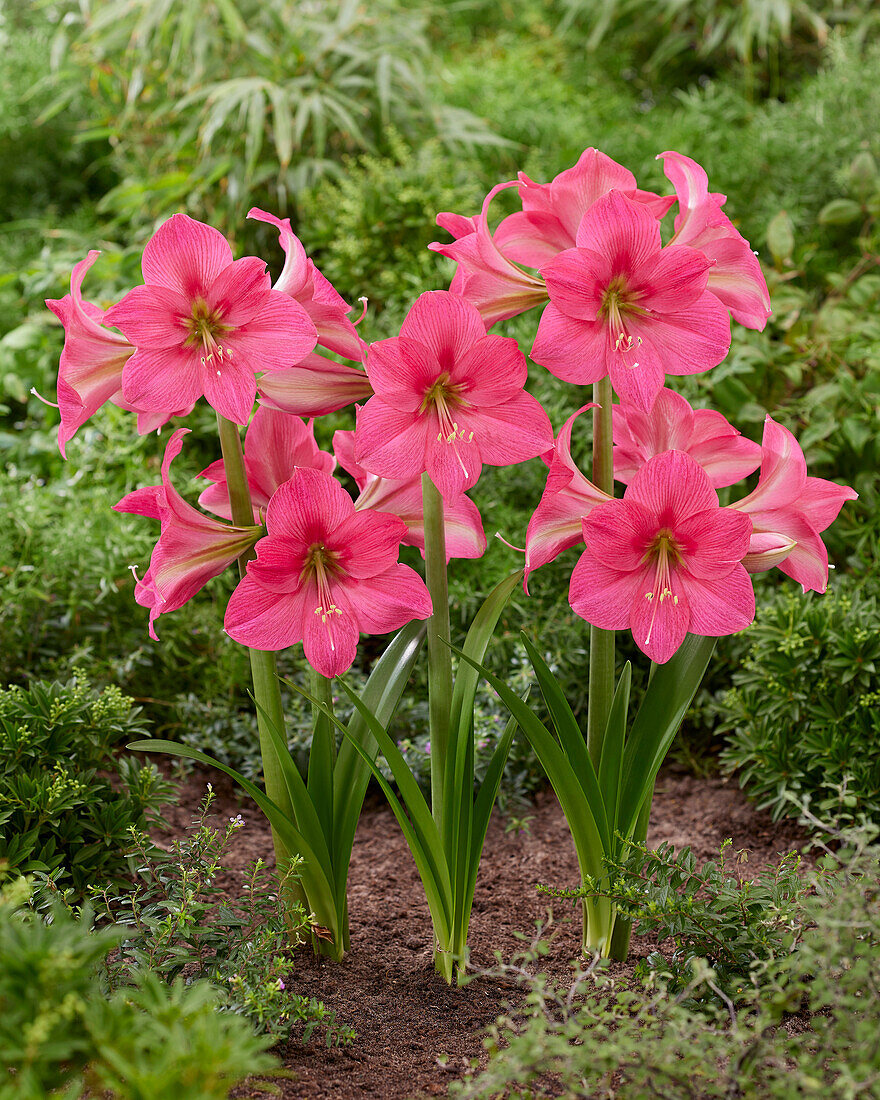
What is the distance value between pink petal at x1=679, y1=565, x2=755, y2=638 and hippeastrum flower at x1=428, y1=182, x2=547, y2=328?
44 centimetres

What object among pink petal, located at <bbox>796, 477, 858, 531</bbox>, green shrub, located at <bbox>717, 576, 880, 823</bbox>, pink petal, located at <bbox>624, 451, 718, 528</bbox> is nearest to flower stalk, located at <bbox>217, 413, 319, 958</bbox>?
pink petal, located at <bbox>624, 451, 718, 528</bbox>

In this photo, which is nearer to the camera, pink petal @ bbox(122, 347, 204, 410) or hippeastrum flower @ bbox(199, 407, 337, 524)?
pink petal @ bbox(122, 347, 204, 410)

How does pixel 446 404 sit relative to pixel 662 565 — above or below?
above

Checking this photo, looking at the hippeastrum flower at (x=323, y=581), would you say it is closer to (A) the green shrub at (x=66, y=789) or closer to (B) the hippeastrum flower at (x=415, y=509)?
(B) the hippeastrum flower at (x=415, y=509)

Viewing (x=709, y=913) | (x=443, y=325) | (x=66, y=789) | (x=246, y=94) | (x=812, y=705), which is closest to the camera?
(x=443, y=325)

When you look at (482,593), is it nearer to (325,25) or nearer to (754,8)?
(325,25)

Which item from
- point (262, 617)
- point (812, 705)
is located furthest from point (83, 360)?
point (812, 705)

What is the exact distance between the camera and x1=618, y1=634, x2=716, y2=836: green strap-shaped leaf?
139 cm

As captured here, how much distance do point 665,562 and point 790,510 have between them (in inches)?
8.5

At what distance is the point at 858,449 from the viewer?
2.33 metres

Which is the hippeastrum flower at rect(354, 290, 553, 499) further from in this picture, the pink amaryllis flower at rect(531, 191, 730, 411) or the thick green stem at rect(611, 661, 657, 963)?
the thick green stem at rect(611, 661, 657, 963)

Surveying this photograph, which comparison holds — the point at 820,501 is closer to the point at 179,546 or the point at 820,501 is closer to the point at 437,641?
the point at 437,641

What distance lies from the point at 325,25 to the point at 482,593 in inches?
97.9

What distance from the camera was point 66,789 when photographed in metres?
1.50
